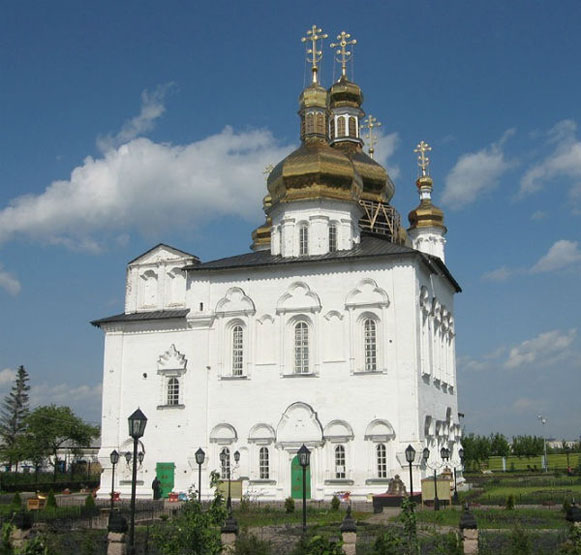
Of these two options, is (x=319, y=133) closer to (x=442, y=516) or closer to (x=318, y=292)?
(x=318, y=292)

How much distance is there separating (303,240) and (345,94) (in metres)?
11.7

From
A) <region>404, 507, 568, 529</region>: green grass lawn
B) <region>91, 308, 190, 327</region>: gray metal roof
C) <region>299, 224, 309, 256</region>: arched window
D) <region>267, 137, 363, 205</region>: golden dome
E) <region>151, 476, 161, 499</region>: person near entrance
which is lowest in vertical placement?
<region>404, 507, 568, 529</region>: green grass lawn

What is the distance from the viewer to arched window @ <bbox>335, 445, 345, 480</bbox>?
89.1ft

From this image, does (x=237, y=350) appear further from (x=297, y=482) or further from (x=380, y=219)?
(x=380, y=219)

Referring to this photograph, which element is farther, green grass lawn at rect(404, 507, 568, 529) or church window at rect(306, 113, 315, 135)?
church window at rect(306, 113, 315, 135)

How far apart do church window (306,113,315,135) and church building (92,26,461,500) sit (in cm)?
6

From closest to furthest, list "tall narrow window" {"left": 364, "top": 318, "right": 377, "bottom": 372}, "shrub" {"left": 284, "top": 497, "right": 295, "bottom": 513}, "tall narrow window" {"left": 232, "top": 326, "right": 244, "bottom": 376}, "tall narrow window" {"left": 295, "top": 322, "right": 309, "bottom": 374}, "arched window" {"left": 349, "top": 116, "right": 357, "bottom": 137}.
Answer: "shrub" {"left": 284, "top": 497, "right": 295, "bottom": 513} → "tall narrow window" {"left": 364, "top": 318, "right": 377, "bottom": 372} → "tall narrow window" {"left": 295, "top": 322, "right": 309, "bottom": 374} → "tall narrow window" {"left": 232, "top": 326, "right": 244, "bottom": 376} → "arched window" {"left": 349, "top": 116, "right": 357, "bottom": 137}

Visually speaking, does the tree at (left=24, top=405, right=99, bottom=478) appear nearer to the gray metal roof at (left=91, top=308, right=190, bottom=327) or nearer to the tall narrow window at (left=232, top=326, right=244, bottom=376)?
the gray metal roof at (left=91, top=308, right=190, bottom=327)

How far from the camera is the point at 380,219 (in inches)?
1443

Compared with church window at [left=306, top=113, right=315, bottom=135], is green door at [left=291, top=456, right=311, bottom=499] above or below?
below

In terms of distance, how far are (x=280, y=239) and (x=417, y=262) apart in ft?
18.6

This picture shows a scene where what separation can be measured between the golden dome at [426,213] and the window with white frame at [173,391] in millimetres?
16648

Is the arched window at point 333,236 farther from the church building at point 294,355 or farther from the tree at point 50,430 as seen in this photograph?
the tree at point 50,430

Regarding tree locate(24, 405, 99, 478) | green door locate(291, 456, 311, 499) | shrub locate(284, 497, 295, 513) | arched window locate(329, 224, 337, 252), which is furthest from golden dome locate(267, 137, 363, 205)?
tree locate(24, 405, 99, 478)
